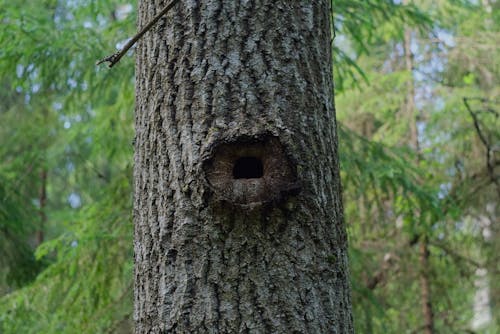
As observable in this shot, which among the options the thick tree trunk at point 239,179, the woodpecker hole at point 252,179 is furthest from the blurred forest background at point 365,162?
the woodpecker hole at point 252,179

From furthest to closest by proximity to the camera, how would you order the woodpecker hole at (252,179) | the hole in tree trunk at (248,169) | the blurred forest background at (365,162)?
the blurred forest background at (365,162) < the hole in tree trunk at (248,169) < the woodpecker hole at (252,179)

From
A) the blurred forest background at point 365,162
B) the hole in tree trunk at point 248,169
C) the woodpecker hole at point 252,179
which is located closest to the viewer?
the woodpecker hole at point 252,179

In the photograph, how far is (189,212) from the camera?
5.97 ft

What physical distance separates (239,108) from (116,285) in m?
3.72

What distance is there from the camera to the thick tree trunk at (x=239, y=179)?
5.79 feet

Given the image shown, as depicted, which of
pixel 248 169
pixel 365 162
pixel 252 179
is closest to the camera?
pixel 252 179

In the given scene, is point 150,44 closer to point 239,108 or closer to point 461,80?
point 239,108

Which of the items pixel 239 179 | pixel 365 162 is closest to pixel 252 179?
pixel 239 179

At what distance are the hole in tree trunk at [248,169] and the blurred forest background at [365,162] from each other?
278 cm

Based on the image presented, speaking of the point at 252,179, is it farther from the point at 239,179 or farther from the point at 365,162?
the point at 365,162

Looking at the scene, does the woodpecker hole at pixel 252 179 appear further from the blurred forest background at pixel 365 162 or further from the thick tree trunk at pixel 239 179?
the blurred forest background at pixel 365 162

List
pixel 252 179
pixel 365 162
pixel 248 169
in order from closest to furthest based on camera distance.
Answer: pixel 252 179 → pixel 248 169 → pixel 365 162

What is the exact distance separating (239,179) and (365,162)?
347 centimetres

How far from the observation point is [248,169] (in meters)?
1.91
